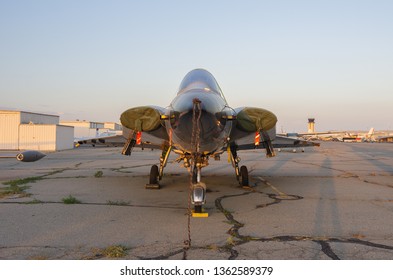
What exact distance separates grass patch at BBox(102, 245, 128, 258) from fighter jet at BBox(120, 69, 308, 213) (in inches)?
80.3

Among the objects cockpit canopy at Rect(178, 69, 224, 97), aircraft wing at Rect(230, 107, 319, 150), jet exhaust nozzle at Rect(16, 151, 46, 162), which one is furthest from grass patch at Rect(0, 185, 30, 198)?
aircraft wing at Rect(230, 107, 319, 150)

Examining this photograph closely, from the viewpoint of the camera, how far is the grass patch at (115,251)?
4.18 meters

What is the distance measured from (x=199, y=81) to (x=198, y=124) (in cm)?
237

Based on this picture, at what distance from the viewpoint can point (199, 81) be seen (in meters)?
7.98

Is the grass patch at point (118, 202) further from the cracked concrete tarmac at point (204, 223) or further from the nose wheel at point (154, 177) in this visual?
the nose wheel at point (154, 177)

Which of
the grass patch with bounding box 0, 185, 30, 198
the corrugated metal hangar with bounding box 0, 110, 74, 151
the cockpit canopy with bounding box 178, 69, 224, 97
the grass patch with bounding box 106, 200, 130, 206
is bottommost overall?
the corrugated metal hangar with bounding box 0, 110, 74, 151

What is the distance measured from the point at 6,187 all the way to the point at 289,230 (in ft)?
27.9

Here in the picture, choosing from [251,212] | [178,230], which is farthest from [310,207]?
[178,230]

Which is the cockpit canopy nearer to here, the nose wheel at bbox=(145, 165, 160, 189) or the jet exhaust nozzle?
the nose wheel at bbox=(145, 165, 160, 189)

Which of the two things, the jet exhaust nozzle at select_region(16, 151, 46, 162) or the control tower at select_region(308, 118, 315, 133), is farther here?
the control tower at select_region(308, 118, 315, 133)

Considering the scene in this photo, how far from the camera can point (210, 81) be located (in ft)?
27.1

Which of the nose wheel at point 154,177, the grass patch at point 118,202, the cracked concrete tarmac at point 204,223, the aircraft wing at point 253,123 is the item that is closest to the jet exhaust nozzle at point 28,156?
the cracked concrete tarmac at point 204,223

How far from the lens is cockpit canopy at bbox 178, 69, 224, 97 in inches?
304
